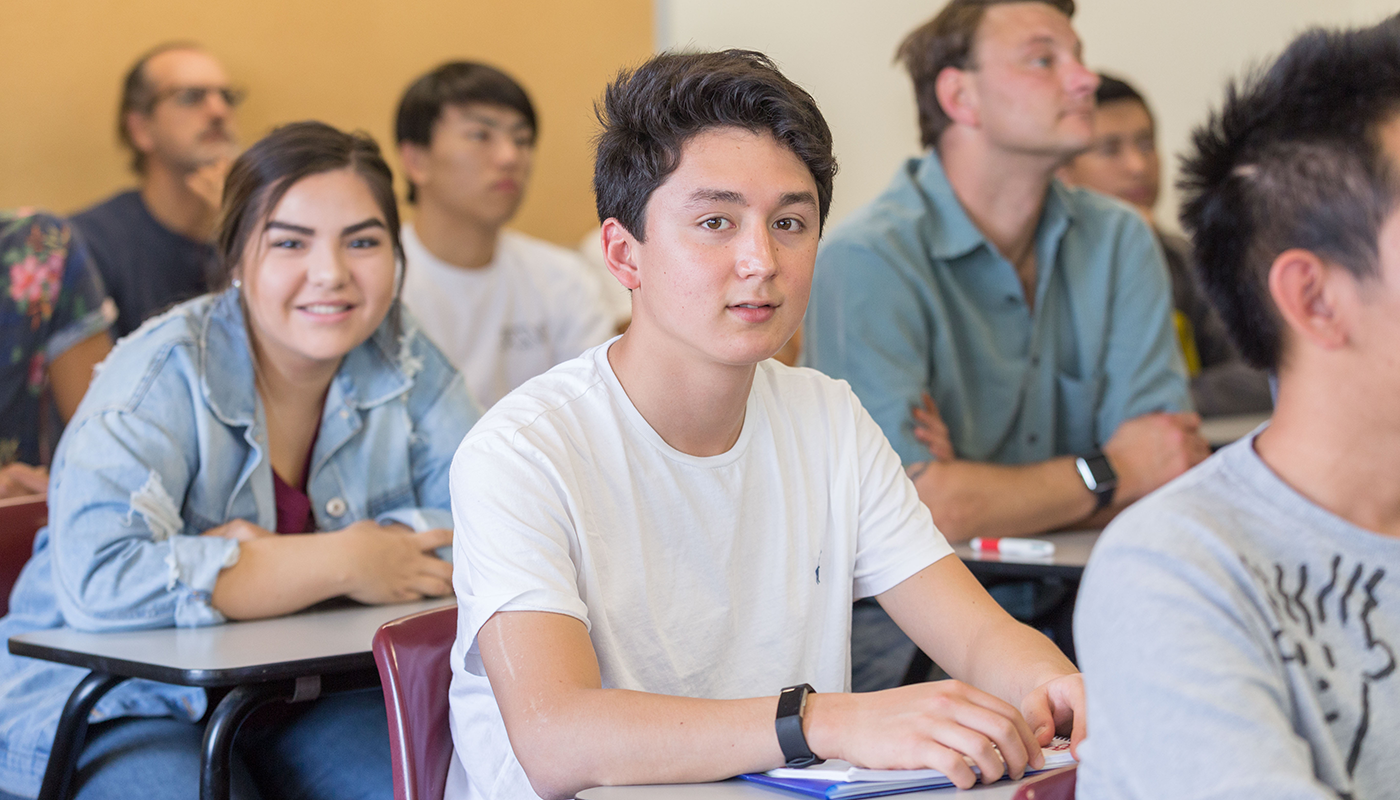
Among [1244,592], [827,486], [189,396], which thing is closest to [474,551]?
[827,486]

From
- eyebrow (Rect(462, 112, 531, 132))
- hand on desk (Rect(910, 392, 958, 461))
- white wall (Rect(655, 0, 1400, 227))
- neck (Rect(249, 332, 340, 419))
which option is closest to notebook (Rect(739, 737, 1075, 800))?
hand on desk (Rect(910, 392, 958, 461))

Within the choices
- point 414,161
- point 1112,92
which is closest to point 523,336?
point 414,161

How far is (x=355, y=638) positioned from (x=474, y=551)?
1.91ft

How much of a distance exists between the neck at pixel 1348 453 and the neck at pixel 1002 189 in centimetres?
166

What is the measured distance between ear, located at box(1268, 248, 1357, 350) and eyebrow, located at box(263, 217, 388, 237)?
163 centimetres

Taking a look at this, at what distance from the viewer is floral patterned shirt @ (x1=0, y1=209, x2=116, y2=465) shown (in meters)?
2.71

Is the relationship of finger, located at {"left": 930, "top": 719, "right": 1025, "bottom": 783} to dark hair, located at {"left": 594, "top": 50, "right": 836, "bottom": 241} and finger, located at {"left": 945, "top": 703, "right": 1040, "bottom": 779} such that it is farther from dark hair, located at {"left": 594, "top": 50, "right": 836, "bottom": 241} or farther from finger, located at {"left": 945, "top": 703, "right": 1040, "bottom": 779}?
dark hair, located at {"left": 594, "top": 50, "right": 836, "bottom": 241}

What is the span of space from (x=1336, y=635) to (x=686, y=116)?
859 mm

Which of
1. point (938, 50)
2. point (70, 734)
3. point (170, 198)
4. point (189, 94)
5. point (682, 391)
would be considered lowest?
point (70, 734)

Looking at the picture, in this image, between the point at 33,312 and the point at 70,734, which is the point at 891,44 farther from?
the point at 70,734

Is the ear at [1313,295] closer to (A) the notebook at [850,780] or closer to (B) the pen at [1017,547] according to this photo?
(A) the notebook at [850,780]

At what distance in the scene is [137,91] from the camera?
3.71m

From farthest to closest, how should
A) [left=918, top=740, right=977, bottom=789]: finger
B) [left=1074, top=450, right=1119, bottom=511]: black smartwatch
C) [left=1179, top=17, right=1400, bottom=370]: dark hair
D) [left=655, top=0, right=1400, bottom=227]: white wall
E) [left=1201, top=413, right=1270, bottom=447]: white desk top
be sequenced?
[left=655, top=0, right=1400, bottom=227]: white wall < [left=1201, top=413, right=1270, bottom=447]: white desk top < [left=1074, top=450, right=1119, bottom=511]: black smartwatch < [left=918, top=740, right=977, bottom=789]: finger < [left=1179, top=17, right=1400, bottom=370]: dark hair

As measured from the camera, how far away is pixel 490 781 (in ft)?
4.46
